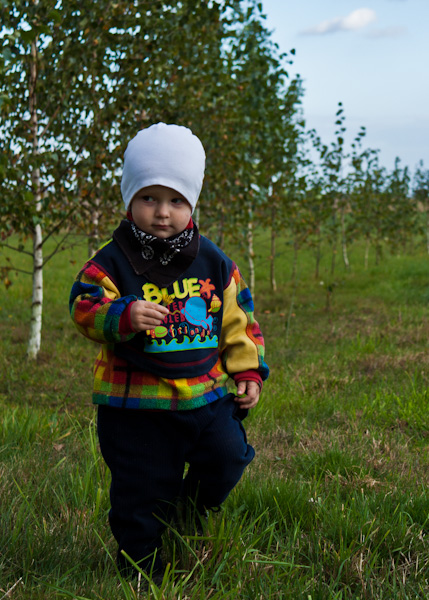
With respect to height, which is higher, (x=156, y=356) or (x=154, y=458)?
(x=156, y=356)

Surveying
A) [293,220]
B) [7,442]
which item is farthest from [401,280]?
[7,442]

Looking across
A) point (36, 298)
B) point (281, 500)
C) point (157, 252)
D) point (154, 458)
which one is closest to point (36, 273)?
point (36, 298)

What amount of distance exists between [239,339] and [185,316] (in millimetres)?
293

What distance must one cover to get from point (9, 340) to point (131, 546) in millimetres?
6580

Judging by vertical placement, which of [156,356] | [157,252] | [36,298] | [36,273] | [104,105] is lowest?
[156,356]

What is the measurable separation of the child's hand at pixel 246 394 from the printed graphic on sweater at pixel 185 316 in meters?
0.21

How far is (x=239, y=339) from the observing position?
2.27 meters

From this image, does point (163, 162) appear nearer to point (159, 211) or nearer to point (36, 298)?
point (159, 211)

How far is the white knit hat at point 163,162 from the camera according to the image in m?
2.01

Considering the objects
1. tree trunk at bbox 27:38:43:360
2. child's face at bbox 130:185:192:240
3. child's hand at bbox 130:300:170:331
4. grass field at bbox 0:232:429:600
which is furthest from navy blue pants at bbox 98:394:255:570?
tree trunk at bbox 27:38:43:360

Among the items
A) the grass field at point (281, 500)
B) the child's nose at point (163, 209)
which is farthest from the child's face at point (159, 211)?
the grass field at point (281, 500)

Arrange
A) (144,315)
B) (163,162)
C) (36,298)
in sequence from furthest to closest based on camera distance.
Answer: (36,298), (163,162), (144,315)

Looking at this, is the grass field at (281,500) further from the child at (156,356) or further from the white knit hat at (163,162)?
the white knit hat at (163,162)

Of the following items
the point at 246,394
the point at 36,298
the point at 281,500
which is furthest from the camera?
the point at 36,298
